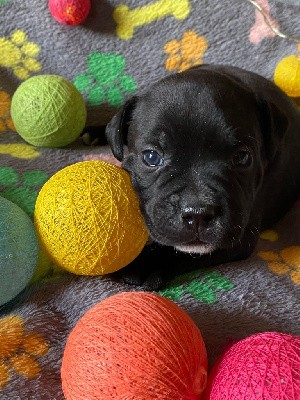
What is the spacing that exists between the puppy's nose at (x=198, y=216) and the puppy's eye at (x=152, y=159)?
24 cm

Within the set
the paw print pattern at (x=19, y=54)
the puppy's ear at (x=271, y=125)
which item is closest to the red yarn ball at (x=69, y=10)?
the paw print pattern at (x=19, y=54)

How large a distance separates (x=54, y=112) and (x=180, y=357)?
4.35 feet

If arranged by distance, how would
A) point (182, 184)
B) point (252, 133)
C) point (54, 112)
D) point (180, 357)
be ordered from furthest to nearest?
1. point (54, 112)
2. point (252, 133)
3. point (182, 184)
4. point (180, 357)

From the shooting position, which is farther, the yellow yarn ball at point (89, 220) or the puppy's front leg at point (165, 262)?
the puppy's front leg at point (165, 262)

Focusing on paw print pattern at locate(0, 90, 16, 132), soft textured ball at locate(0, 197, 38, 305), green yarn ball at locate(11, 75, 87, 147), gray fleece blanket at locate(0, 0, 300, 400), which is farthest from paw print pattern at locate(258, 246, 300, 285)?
paw print pattern at locate(0, 90, 16, 132)

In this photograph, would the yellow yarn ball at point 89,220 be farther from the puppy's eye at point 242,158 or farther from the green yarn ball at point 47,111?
the green yarn ball at point 47,111

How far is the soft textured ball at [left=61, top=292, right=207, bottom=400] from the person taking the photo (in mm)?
1210

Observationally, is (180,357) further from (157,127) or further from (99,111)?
(99,111)

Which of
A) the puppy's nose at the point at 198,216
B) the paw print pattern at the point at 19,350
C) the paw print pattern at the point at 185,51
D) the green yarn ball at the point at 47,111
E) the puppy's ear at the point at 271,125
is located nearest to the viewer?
the paw print pattern at the point at 19,350

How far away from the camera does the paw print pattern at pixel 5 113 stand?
2.70 metres

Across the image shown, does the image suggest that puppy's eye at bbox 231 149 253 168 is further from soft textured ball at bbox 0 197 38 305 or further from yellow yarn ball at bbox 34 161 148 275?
soft textured ball at bbox 0 197 38 305

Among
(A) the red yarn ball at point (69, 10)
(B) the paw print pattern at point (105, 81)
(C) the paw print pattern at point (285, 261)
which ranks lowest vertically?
(C) the paw print pattern at point (285, 261)

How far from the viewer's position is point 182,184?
1720 millimetres

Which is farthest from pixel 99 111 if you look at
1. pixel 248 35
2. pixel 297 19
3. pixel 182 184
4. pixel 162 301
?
pixel 162 301
